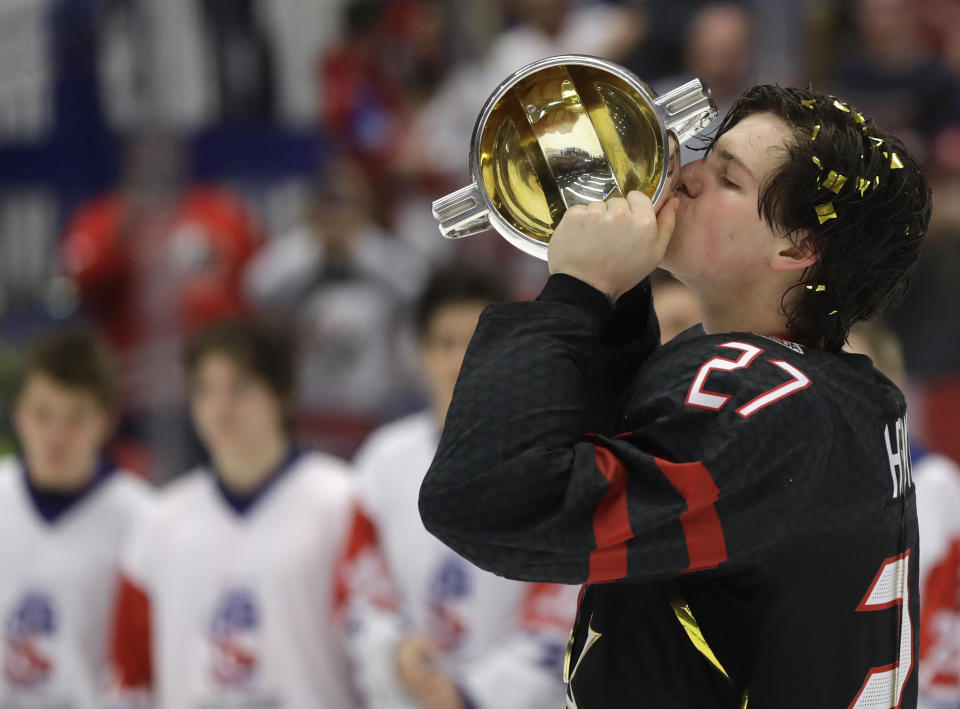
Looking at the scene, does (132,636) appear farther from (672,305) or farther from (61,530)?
(672,305)

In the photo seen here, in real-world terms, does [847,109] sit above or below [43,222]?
above

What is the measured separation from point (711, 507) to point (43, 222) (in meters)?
5.49

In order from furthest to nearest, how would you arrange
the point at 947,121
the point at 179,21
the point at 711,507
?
the point at 179,21
the point at 947,121
the point at 711,507

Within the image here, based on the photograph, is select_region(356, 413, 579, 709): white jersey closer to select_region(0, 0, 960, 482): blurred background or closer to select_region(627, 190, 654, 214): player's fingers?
select_region(0, 0, 960, 482): blurred background

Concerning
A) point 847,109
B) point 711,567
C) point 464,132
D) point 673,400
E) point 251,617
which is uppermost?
point 847,109

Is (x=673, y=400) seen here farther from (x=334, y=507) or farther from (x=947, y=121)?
(x=947, y=121)

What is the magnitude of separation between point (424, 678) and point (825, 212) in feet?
6.36

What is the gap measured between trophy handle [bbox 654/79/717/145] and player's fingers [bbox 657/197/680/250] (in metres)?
0.07

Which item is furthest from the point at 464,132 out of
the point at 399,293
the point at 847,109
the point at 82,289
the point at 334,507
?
the point at 847,109

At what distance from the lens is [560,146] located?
148 centimetres

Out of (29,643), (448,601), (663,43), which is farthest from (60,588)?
(663,43)

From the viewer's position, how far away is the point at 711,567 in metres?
1.37

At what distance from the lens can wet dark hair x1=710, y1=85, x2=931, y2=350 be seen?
145 cm

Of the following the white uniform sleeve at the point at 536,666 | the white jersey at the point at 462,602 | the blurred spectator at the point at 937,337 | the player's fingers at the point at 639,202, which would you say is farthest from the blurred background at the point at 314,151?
the player's fingers at the point at 639,202
